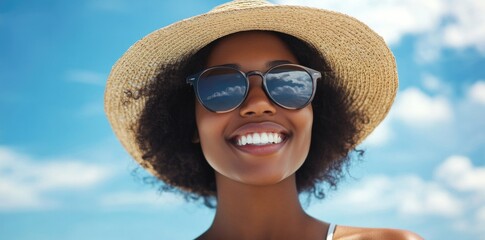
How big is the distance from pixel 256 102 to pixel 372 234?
3.35ft

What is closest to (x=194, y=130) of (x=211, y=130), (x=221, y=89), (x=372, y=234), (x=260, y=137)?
(x=211, y=130)

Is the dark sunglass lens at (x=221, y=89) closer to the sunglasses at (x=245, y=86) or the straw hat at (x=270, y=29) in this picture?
the sunglasses at (x=245, y=86)

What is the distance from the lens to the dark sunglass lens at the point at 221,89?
4.05 metres

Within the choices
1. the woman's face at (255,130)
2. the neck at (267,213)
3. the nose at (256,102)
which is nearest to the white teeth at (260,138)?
the woman's face at (255,130)

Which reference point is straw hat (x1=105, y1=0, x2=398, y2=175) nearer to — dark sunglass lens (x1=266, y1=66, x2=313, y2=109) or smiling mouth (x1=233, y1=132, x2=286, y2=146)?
dark sunglass lens (x1=266, y1=66, x2=313, y2=109)

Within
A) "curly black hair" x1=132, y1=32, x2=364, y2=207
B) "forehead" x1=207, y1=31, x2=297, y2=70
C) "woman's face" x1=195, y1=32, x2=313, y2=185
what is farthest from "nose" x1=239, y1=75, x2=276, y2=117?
"curly black hair" x1=132, y1=32, x2=364, y2=207

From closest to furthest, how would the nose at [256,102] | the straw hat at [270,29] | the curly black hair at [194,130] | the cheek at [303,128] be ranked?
the nose at [256,102] → the cheek at [303,128] → the straw hat at [270,29] → the curly black hair at [194,130]

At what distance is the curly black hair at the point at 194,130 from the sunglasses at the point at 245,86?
0.36 metres

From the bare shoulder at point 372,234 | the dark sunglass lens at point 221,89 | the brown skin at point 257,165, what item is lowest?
the bare shoulder at point 372,234

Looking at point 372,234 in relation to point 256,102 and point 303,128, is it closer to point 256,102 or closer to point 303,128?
point 303,128

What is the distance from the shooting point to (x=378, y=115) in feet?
16.3

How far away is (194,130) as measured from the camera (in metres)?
4.72

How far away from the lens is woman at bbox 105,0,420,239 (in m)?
4.08

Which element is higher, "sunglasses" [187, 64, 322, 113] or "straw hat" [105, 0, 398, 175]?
"straw hat" [105, 0, 398, 175]
